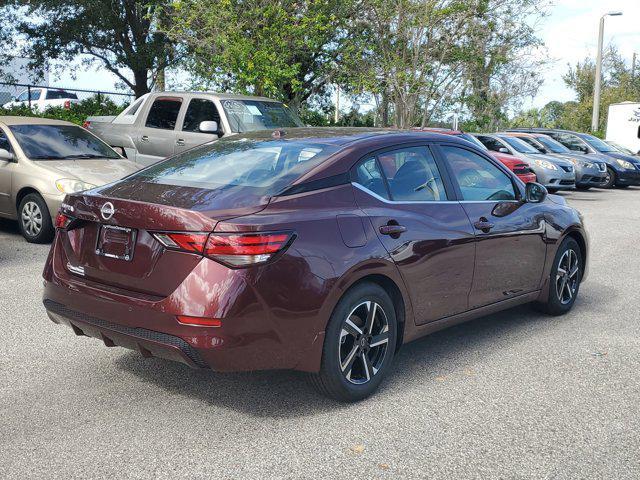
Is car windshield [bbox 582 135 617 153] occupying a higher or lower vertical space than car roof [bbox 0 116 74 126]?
lower

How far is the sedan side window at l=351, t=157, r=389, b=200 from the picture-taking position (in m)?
4.86

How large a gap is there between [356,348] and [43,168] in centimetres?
669

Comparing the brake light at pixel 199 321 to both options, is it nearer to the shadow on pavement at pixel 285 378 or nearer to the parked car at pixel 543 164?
→ the shadow on pavement at pixel 285 378

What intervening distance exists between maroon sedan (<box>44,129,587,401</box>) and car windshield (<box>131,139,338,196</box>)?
0.01 metres

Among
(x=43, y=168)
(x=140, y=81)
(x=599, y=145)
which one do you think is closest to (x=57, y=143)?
(x=43, y=168)

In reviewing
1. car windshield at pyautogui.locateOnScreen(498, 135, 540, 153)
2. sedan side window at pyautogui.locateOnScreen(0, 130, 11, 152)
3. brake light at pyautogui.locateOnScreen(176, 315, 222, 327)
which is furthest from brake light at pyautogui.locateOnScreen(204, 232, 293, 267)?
car windshield at pyautogui.locateOnScreen(498, 135, 540, 153)

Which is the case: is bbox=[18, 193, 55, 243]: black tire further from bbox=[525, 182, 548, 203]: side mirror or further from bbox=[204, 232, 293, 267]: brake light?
bbox=[204, 232, 293, 267]: brake light

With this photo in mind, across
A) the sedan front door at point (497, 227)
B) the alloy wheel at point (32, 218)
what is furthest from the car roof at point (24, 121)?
the sedan front door at point (497, 227)

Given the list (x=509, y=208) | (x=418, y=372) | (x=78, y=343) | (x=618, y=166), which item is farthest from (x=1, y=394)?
(x=618, y=166)

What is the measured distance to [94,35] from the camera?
90.9 ft

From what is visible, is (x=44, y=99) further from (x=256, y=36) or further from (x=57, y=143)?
(x=57, y=143)

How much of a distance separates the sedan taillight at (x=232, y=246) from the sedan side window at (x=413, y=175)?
1.19 meters

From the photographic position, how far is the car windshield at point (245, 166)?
466 centimetres

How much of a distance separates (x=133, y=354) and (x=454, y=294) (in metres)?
2.23
